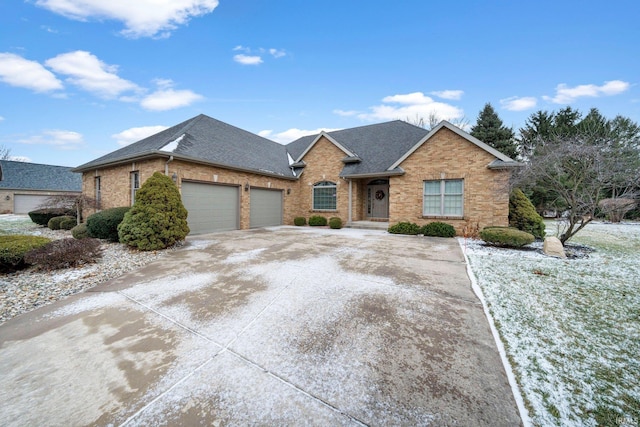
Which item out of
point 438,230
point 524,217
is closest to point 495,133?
point 524,217

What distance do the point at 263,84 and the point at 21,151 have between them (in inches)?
2039

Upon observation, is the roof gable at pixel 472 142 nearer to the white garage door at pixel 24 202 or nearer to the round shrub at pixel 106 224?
the round shrub at pixel 106 224

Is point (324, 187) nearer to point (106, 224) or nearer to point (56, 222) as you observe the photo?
point (106, 224)

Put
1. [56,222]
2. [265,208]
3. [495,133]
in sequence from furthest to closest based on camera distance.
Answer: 1. [495,133]
2. [265,208]
3. [56,222]

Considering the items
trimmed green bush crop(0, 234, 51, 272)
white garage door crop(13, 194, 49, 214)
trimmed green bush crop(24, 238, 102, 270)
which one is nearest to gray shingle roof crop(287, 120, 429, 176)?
trimmed green bush crop(24, 238, 102, 270)

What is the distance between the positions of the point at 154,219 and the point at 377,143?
42.8ft

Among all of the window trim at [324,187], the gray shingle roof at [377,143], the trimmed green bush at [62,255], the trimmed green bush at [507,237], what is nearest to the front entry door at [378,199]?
the gray shingle roof at [377,143]

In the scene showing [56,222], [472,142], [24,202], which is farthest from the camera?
[24,202]

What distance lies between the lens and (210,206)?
1137 cm

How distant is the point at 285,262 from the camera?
6.15 metres

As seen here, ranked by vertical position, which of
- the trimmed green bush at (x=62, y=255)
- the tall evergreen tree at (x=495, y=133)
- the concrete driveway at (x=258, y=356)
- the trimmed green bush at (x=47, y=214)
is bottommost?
the concrete driveway at (x=258, y=356)

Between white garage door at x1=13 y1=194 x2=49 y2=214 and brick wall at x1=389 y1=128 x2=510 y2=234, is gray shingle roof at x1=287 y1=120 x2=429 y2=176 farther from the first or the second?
Result: white garage door at x1=13 y1=194 x2=49 y2=214

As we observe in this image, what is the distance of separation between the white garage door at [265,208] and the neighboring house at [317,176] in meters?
0.06

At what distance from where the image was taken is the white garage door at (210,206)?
34.7ft
